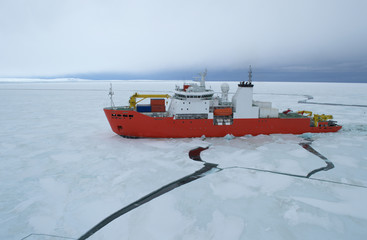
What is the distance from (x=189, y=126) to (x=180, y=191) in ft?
23.2

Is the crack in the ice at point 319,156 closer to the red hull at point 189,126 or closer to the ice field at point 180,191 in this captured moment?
the ice field at point 180,191

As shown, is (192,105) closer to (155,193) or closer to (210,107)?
(210,107)

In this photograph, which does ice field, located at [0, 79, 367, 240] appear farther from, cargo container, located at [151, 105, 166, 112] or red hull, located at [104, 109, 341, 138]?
cargo container, located at [151, 105, 166, 112]

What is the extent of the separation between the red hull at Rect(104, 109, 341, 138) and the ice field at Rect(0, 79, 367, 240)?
4.23 feet

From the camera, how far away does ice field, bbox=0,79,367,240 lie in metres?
5.72

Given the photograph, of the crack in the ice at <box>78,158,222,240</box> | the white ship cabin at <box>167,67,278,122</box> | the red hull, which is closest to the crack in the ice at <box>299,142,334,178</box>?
the red hull

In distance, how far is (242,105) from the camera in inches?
577

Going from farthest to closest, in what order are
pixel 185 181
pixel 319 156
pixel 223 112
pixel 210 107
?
pixel 210 107, pixel 223 112, pixel 319 156, pixel 185 181

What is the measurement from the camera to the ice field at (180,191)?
5723mm

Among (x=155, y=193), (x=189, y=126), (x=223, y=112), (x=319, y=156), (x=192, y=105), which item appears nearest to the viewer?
(x=155, y=193)

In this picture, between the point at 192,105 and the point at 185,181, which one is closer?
the point at 185,181

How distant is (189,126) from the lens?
14.3 metres

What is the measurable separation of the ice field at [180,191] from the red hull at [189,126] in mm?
1291

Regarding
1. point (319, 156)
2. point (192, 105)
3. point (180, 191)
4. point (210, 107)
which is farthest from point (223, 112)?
point (180, 191)
